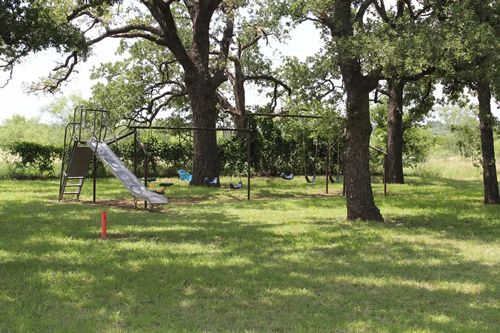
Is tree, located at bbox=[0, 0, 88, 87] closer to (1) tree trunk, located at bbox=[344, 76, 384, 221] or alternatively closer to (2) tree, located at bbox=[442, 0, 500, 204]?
(1) tree trunk, located at bbox=[344, 76, 384, 221]

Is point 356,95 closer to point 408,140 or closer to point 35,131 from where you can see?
point 408,140

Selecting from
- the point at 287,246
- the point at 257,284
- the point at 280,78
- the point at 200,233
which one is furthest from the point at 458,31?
the point at 280,78

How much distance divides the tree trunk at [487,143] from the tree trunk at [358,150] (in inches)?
185

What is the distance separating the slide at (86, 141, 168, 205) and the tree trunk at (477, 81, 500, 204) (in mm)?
8091

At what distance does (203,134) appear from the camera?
60.7ft

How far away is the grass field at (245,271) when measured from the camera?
→ 14.7 ft

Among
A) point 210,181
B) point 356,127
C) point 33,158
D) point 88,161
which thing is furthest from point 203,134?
point 356,127

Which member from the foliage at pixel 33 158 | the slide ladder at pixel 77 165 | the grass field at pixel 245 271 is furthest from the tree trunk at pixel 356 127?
the foliage at pixel 33 158

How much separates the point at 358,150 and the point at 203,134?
347 inches

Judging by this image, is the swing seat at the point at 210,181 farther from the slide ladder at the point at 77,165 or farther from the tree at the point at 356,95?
the tree at the point at 356,95

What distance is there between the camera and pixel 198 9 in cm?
1838

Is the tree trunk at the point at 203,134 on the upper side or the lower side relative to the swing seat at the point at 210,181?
upper

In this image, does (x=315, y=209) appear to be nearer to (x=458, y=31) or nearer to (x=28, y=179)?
(x=458, y=31)

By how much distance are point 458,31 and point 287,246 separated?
15.7 ft
